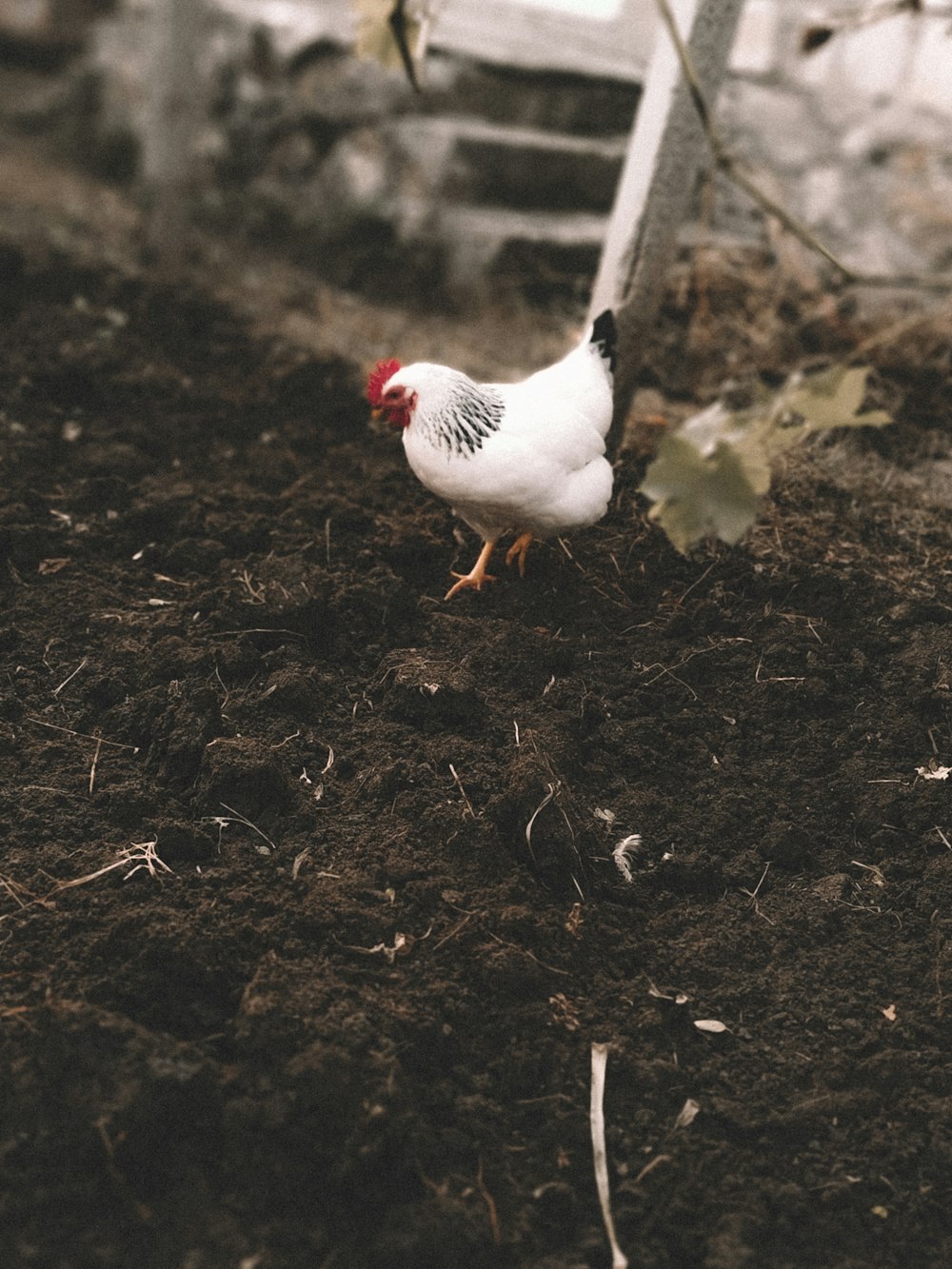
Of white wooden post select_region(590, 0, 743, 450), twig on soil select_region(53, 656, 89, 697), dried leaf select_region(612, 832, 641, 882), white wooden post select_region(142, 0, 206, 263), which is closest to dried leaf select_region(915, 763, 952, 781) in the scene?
dried leaf select_region(612, 832, 641, 882)

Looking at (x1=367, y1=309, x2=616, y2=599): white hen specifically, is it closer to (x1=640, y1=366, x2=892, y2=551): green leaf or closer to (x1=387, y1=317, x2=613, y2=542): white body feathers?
(x1=387, y1=317, x2=613, y2=542): white body feathers

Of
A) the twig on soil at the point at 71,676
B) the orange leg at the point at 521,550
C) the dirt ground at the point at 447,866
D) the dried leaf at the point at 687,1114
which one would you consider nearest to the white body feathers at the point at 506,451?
the orange leg at the point at 521,550

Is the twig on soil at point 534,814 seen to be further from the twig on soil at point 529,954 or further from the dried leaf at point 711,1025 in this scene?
the dried leaf at point 711,1025

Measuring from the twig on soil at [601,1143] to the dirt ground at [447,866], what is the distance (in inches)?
1.0

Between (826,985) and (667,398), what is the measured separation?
7.81 ft

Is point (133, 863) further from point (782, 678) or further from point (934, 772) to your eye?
point (934, 772)

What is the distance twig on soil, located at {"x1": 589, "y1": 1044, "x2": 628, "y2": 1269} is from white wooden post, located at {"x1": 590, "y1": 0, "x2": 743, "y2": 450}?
1862mm

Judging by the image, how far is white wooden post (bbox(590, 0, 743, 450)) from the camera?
2.91 metres

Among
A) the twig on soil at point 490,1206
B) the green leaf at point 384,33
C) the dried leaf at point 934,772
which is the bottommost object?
the twig on soil at point 490,1206

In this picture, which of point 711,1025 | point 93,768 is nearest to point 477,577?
point 93,768

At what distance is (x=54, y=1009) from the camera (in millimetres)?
1701

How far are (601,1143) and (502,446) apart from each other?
4.69ft

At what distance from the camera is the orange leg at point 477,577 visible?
8.95ft

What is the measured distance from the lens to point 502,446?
247cm
